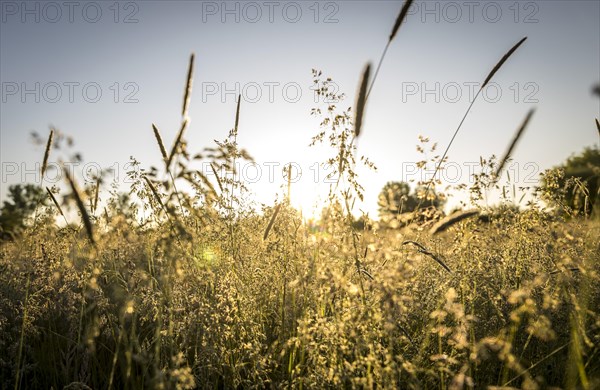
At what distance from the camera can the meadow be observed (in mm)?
1803

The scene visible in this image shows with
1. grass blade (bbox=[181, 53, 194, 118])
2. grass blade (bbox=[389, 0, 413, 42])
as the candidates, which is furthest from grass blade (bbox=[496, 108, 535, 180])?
grass blade (bbox=[181, 53, 194, 118])

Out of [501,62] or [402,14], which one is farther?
[501,62]

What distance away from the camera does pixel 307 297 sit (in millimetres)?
2561

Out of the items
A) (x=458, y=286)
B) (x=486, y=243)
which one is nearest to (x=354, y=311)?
(x=458, y=286)

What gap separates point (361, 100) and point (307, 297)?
1.24 meters

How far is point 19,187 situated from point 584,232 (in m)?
65.8

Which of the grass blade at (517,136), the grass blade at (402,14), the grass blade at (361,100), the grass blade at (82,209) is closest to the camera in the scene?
the grass blade at (82,209)

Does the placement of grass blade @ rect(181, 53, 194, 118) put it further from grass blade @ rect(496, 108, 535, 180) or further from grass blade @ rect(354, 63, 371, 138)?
grass blade @ rect(496, 108, 535, 180)

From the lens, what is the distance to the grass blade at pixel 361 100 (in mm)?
1948

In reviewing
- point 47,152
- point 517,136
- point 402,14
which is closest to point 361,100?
point 402,14

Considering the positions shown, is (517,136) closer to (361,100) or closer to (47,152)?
(361,100)

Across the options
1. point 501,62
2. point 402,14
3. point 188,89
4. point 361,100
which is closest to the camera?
point 361,100

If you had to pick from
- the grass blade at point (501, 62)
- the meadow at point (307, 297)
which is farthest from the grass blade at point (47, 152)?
the grass blade at point (501, 62)

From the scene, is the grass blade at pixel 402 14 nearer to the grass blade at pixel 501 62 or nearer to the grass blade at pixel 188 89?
the grass blade at pixel 501 62
